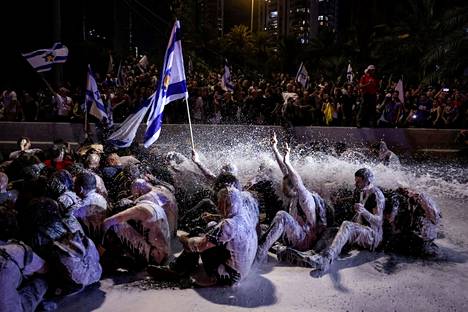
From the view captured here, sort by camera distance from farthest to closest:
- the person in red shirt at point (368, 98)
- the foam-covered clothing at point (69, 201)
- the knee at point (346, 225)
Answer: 1. the person in red shirt at point (368, 98)
2. the knee at point (346, 225)
3. the foam-covered clothing at point (69, 201)

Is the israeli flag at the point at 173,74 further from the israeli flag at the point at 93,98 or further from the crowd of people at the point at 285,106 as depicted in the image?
the crowd of people at the point at 285,106

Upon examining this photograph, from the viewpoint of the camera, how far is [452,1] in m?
29.8

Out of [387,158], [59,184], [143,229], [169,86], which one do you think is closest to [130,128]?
[169,86]

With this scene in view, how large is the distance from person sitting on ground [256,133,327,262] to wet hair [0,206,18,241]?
3051 millimetres

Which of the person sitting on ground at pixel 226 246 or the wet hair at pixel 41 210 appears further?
the person sitting on ground at pixel 226 246

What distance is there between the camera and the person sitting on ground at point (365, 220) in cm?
643

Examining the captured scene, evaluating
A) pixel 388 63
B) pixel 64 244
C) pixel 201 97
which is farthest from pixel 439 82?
pixel 64 244

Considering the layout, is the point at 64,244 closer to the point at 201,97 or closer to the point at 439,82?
the point at 201,97

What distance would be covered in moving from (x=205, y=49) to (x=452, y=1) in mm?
17627

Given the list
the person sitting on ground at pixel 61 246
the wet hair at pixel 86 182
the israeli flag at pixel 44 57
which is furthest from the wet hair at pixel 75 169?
the israeli flag at pixel 44 57

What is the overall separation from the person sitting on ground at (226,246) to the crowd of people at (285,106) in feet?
37.7

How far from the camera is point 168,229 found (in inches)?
245

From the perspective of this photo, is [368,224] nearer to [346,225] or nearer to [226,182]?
[346,225]

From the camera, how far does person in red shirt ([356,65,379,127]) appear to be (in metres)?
16.0
